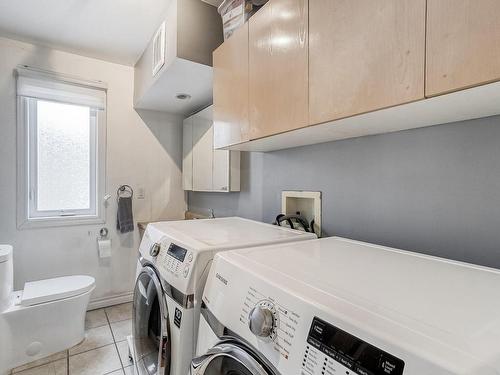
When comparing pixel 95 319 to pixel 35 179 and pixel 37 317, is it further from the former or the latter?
pixel 35 179

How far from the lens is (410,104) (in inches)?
29.6

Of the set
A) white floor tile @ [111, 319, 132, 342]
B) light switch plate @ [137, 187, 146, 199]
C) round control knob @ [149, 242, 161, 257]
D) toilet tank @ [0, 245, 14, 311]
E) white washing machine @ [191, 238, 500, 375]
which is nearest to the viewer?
white washing machine @ [191, 238, 500, 375]

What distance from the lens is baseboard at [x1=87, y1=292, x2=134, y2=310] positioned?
254cm

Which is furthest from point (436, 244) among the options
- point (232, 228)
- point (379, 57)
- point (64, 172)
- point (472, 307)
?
point (64, 172)

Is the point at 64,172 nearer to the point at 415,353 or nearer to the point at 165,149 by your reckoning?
the point at 165,149

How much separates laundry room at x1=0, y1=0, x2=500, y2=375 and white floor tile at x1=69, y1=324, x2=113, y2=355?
0.05 feet

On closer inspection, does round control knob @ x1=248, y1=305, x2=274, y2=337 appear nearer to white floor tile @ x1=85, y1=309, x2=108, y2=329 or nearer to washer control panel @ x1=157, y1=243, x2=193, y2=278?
washer control panel @ x1=157, y1=243, x2=193, y2=278

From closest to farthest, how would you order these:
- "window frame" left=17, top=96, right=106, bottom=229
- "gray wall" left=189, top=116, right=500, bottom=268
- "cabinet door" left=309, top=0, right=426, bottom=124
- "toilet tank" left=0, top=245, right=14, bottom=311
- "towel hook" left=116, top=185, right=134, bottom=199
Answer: "cabinet door" left=309, top=0, right=426, bottom=124 < "gray wall" left=189, top=116, right=500, bottom=268 < "toilet tank" left=0, top=245, right=14, bottom=311 < "window frame" left=17, top=96, right=106, bottom=229 < "towel hook" left=116, top=185, right=134, bottom=199

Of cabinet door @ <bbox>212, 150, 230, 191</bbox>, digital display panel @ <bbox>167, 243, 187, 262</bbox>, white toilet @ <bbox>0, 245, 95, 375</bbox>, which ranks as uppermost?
cabinet door @ <bbox>212, 150, 230, 191</bbox>

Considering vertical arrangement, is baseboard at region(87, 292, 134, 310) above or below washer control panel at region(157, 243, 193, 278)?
below

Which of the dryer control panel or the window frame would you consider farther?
the window frame

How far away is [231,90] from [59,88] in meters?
1.81

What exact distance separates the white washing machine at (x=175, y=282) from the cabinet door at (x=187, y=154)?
3.87 ft

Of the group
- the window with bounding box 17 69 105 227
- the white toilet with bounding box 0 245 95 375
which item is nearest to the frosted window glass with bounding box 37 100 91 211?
the window with bounding box 17 69 105 227
